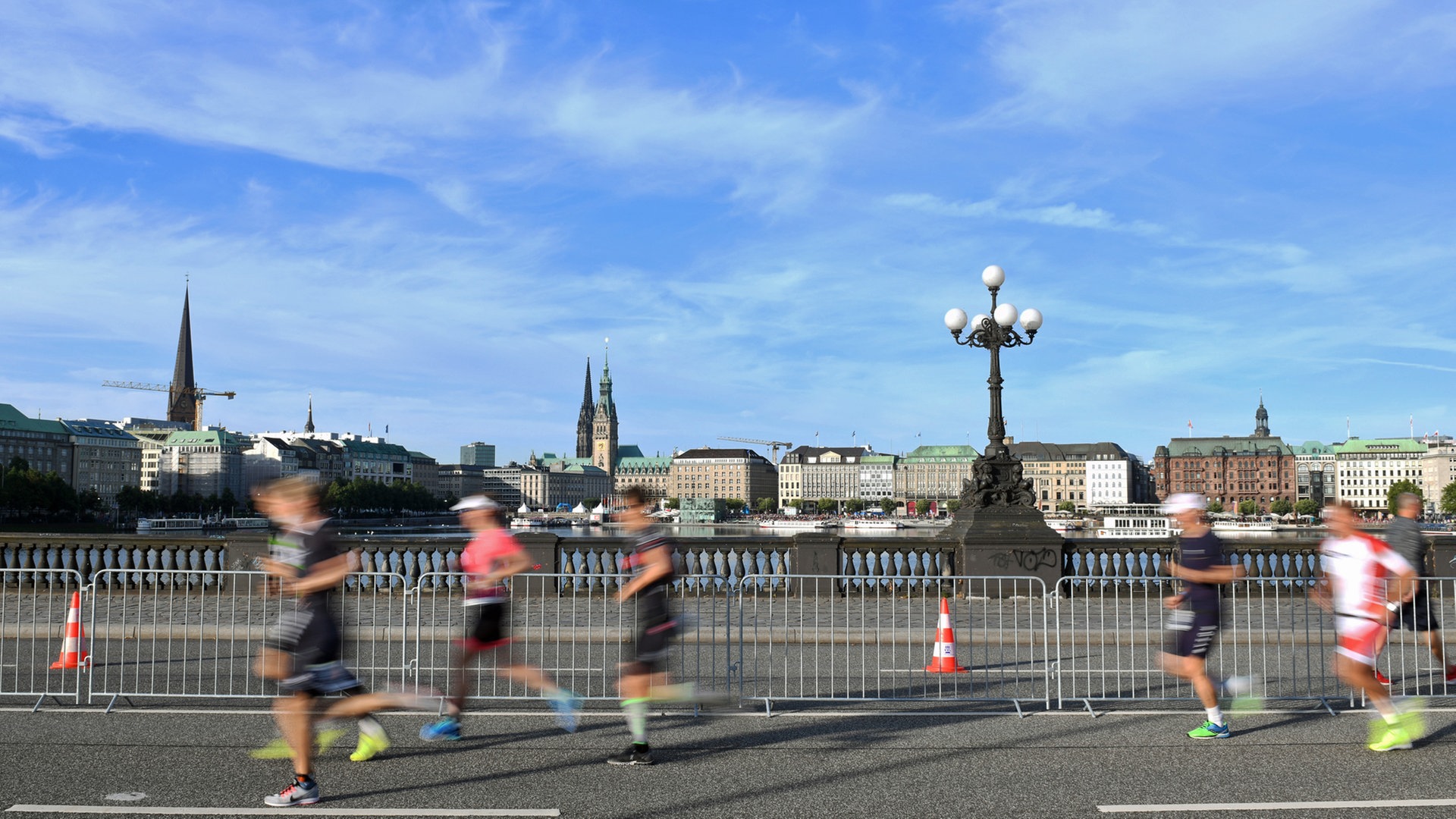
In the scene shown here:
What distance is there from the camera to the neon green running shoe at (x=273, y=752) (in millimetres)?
7602

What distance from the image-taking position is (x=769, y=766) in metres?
7.52

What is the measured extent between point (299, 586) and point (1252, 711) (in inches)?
294

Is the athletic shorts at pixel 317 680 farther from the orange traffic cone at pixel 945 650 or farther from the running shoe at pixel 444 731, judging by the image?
the orange traffic cone at pixel 945 650

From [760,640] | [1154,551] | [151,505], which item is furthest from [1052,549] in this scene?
[151,505]

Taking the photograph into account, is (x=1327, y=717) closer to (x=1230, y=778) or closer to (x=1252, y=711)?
(x=1252, y=711)

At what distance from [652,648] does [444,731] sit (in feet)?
5.75

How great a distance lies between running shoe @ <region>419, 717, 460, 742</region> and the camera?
8.20 m

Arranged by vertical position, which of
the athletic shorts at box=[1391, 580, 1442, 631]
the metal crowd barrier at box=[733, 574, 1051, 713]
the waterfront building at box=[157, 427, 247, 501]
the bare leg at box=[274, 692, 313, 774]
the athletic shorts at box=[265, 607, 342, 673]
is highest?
the waterfront building at box=[157, 427, 247, 501]

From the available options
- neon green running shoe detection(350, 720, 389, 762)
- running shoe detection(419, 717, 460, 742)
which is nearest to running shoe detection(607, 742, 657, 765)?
running shoe detection(419, 717, 460, 742)

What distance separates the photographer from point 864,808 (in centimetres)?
648

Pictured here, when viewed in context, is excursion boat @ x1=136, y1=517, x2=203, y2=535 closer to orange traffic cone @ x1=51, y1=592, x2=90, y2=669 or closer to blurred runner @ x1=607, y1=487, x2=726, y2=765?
orange traffic cone @ x1=51, y1=592, x2=90, y2=669

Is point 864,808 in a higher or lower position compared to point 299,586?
lower

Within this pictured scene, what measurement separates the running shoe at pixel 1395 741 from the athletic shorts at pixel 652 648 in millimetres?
4977

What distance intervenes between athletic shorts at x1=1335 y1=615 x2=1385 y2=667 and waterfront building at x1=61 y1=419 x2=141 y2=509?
7405 inches
